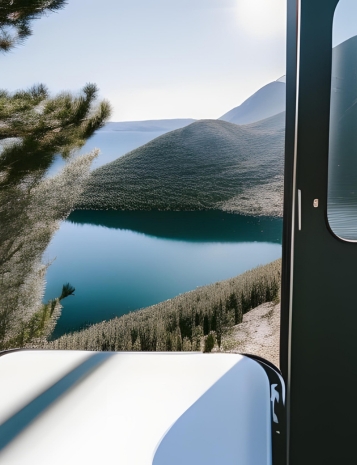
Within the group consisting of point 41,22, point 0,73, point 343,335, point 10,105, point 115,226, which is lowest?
point 343,335

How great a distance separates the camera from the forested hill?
2.21 meters

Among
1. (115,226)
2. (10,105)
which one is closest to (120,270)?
(115,226)

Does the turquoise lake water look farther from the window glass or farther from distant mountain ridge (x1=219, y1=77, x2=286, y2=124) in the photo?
the window glass

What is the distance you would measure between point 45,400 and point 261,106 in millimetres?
1740

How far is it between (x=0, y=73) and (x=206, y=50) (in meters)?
1.13

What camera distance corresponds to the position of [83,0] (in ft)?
7.52

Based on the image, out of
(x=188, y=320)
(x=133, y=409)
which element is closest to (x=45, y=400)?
(x=133, y=409)

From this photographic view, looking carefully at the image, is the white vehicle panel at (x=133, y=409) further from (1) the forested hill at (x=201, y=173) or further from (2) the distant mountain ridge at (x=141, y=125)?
(2) the distant mountain ridge at (x=141, y=125)

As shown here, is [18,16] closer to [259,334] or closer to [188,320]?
[188,320]

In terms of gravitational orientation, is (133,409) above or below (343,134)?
below

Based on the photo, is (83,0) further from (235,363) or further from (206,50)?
(235,363)

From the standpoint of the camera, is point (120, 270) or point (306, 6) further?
point (120, 270)

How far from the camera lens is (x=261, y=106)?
86.3 inches

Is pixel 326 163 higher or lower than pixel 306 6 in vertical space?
lower
